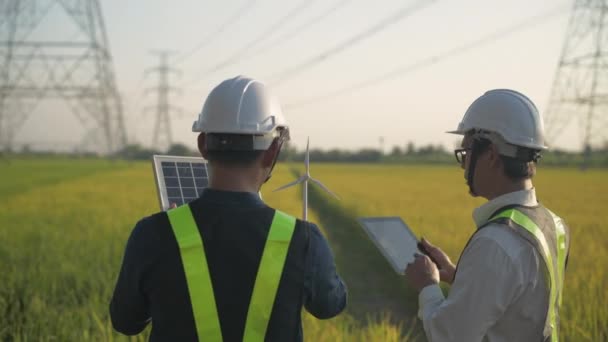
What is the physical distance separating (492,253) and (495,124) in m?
0.65

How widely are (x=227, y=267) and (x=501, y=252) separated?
3.43ft

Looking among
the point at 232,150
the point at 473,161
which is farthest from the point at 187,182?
the point at 473,161

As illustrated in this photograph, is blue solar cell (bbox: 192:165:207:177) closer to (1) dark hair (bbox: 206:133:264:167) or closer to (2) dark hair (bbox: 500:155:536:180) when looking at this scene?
(1) dark hair (bbox: 206:133:264:167)

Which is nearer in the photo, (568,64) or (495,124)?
(495,124)

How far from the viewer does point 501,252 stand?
2.30 meters

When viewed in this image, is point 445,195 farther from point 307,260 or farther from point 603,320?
point 307,260

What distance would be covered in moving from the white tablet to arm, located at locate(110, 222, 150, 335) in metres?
1.04

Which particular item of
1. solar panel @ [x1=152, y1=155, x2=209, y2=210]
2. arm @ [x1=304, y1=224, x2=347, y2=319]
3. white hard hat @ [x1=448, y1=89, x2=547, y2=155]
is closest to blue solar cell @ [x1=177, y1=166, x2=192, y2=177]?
solar panel @ [x1=152, y1=155, x2=209, y2=210]

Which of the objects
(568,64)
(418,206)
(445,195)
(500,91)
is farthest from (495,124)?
(568,64)

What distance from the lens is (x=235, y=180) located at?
7.35 feet

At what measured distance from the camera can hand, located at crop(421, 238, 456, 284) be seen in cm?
281

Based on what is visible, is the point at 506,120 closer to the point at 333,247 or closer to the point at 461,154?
the point at 461,154

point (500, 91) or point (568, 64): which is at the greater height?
point (568, 64)

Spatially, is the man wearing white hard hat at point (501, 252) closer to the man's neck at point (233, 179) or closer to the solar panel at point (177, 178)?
the man's neck at point (233, 179)
